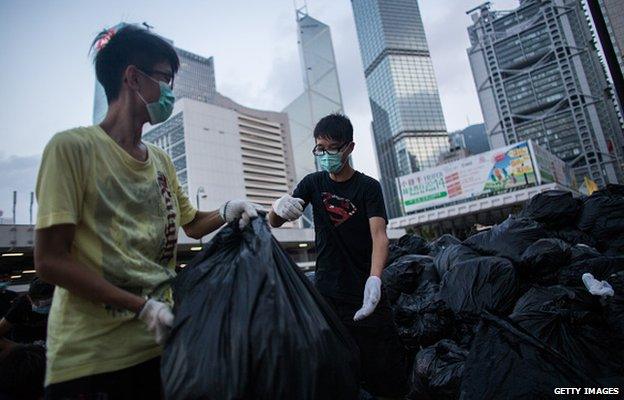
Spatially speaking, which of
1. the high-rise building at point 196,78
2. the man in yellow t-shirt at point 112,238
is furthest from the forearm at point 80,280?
the high-rise building at point 196,78

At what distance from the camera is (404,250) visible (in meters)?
4.84

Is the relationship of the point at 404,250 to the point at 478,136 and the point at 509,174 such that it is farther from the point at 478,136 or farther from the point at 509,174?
the point at 478,136

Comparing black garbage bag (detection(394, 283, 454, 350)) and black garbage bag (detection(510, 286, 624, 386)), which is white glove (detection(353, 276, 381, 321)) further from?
black garbage bag (detection(394, 283, 454, 350))

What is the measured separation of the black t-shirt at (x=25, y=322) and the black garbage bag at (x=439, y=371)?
294 centimetres

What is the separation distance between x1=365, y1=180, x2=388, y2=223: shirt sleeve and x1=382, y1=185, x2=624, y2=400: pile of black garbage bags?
758 millimetres

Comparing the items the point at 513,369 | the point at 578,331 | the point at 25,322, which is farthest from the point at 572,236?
the point at 25,322

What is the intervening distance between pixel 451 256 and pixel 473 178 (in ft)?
132

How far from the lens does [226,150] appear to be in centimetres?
8625

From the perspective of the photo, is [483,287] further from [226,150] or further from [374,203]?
[226,150]

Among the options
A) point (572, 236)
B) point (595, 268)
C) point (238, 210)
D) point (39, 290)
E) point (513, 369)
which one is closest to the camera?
point (238, 210)

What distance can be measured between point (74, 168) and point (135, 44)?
1.69 ft

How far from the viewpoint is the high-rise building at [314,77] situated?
4680 inches

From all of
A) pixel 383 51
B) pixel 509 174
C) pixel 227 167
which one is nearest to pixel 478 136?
pixel 383 51

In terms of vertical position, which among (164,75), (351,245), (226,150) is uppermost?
(226,150)
